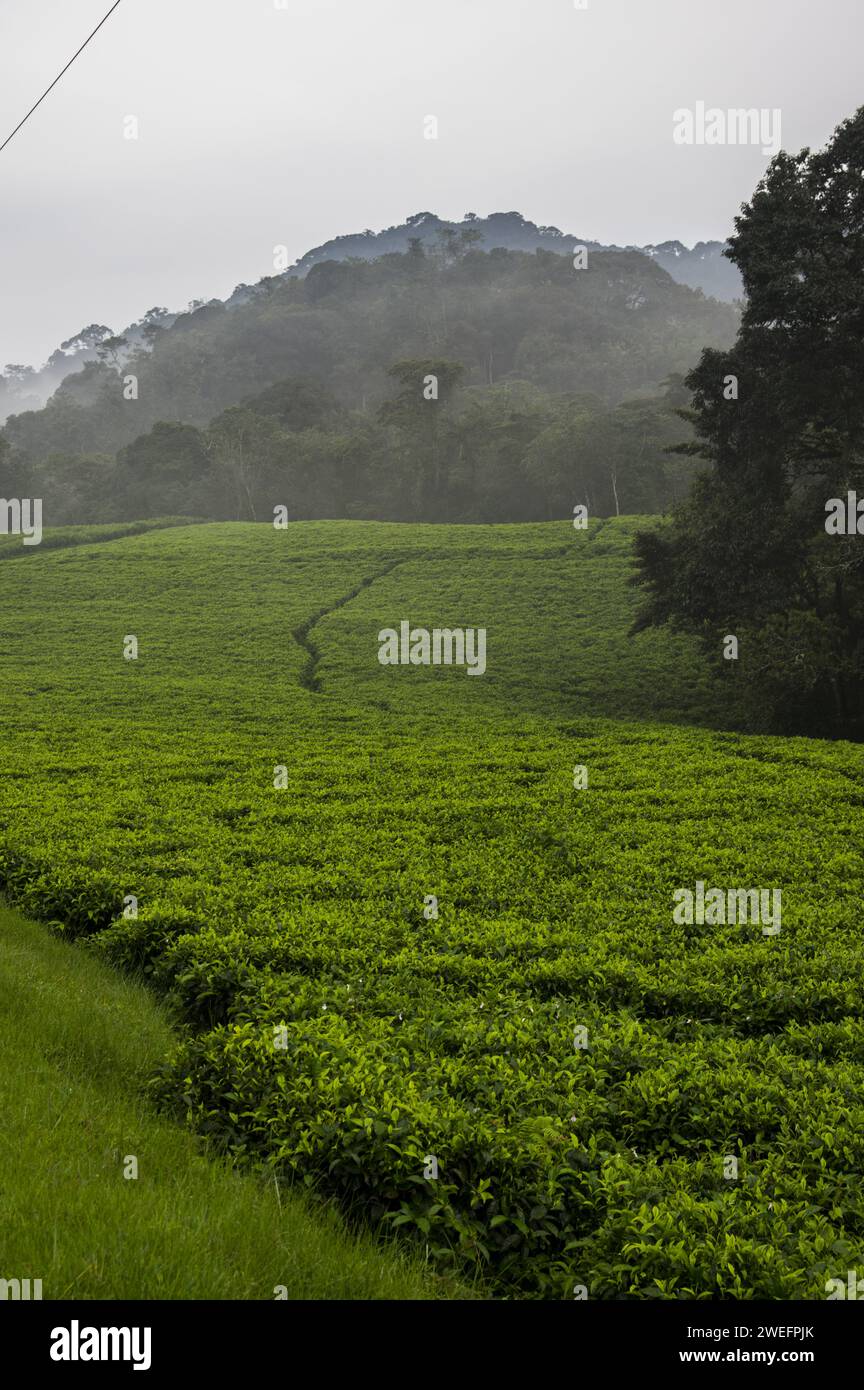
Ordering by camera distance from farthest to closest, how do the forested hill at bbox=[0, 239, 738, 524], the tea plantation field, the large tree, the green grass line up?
the forested hill at bbox=[0, 239, 738, 524] → the large tree → the tea plantation field → the green grass

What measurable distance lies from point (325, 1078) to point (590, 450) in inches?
2586

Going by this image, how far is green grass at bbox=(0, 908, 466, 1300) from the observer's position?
4008 mm

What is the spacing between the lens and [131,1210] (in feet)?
14.6

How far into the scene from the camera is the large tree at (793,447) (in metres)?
20.6

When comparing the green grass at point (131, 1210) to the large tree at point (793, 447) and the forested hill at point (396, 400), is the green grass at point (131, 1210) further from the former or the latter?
the forested hill at point (396, 400)

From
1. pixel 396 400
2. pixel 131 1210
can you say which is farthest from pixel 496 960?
pixel 396 400

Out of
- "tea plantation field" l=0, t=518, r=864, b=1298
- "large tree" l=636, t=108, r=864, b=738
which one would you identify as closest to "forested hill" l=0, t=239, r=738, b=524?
"large tree" l=636, t=108, r=864, b=738

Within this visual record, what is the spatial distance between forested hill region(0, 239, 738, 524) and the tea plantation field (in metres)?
53.1

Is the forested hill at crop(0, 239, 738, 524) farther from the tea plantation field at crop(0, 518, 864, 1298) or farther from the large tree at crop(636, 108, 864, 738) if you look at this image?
Result: the tea plantation field at crop(0, 518, 864, 1298)

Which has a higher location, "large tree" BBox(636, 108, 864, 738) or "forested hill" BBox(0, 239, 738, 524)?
"forested hill" BBox(0, 239, 738, 524)

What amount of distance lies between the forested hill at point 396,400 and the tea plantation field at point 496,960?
53115mm

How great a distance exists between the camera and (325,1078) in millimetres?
5773
